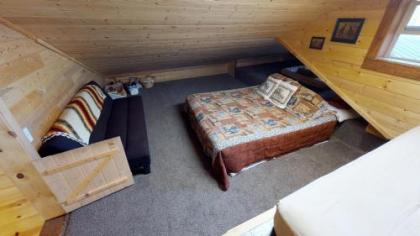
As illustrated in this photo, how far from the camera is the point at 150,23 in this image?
196 centimetres

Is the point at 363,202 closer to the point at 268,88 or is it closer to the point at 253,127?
the point at 253,127

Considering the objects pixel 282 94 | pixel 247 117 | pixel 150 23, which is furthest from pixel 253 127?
pixel 150 23

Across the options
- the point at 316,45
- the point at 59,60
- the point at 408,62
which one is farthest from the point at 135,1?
the point at 408,62

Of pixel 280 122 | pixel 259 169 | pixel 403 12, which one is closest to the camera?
pixel 403 12

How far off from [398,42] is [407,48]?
10cm

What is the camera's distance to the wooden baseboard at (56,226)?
4.54 ft

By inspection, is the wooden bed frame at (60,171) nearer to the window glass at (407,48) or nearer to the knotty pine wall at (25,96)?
the knotty pine wall at (25,96)

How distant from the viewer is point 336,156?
2.11 m

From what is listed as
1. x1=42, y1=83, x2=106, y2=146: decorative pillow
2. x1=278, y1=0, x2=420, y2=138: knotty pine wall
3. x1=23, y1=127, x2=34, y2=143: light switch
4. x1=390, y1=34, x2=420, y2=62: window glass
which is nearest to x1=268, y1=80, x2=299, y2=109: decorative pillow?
x1=278, y1=0, x2=420, y2=138: knotty pine wall

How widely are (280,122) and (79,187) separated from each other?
2035 millimetres

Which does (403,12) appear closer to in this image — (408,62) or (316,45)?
(408,62)

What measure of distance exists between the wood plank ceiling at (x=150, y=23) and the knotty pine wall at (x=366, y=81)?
0.23 m

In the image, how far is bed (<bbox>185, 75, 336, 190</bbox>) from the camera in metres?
1.77

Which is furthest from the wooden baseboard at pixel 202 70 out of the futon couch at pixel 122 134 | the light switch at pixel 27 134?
the light switch at pixel 27 134
